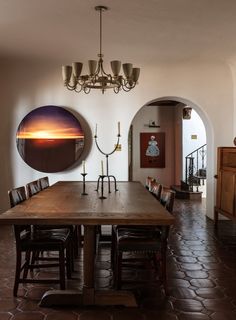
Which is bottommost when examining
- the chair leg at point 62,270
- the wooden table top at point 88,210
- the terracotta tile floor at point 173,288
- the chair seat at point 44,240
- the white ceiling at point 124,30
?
the terracotta tile floor at point 173,288

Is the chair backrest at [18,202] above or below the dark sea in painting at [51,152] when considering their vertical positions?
below

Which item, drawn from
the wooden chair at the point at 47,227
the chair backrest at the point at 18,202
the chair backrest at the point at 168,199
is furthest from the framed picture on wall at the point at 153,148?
the chair backrest at the point at 18,202

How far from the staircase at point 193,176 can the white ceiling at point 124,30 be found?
3.86m

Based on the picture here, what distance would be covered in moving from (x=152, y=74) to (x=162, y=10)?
2221 millimetres

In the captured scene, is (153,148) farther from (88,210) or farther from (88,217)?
(88,217)

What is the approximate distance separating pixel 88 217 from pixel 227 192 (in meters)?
2.96

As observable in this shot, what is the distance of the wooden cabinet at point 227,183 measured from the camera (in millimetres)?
4691

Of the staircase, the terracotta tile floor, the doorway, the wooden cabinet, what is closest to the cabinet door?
the wooden cabinet

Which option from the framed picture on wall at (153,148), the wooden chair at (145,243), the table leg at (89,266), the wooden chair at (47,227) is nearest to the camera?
the table leg at (89,266)

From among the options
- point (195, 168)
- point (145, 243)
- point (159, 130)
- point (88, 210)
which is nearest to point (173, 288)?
point (145, 243)

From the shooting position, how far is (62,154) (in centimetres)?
573

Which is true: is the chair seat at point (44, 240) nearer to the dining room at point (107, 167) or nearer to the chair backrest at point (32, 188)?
the dining room at point (107, 167)

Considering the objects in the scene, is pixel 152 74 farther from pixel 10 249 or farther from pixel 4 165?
pixel 10 249

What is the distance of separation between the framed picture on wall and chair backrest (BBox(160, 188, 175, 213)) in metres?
6.59
